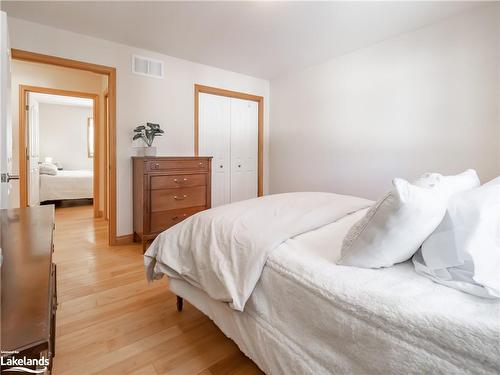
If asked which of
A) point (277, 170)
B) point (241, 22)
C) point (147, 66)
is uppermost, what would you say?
point (241, 22)

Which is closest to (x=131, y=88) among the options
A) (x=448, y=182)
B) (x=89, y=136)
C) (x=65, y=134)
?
(x=448, y=182)

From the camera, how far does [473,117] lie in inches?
95.2

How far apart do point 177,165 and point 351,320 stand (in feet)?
8.79

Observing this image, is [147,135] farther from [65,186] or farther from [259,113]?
[65,186]

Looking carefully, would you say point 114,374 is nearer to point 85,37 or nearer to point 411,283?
point 411,283

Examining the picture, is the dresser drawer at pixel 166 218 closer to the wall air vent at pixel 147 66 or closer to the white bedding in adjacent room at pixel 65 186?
the wall air vent at pixel 147 66

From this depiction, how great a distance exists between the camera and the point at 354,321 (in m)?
0.83

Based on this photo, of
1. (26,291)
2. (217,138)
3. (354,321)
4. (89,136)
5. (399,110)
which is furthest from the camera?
(89,136)

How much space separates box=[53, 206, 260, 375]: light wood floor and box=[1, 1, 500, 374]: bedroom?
0.04 ft

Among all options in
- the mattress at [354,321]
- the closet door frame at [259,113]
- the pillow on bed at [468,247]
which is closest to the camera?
the mattress at [354,321]

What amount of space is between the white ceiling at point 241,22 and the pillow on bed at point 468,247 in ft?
7.05

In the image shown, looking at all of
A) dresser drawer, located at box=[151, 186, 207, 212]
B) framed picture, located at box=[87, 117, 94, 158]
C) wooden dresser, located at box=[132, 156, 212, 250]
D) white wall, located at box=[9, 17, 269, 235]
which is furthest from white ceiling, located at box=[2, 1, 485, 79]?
framed picture, located at box=[87, 117, 94, 158]

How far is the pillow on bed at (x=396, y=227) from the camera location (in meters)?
0.87

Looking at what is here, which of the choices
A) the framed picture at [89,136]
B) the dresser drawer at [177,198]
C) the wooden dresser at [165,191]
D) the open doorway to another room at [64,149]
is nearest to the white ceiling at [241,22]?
the wooden dresser at [165,191]
